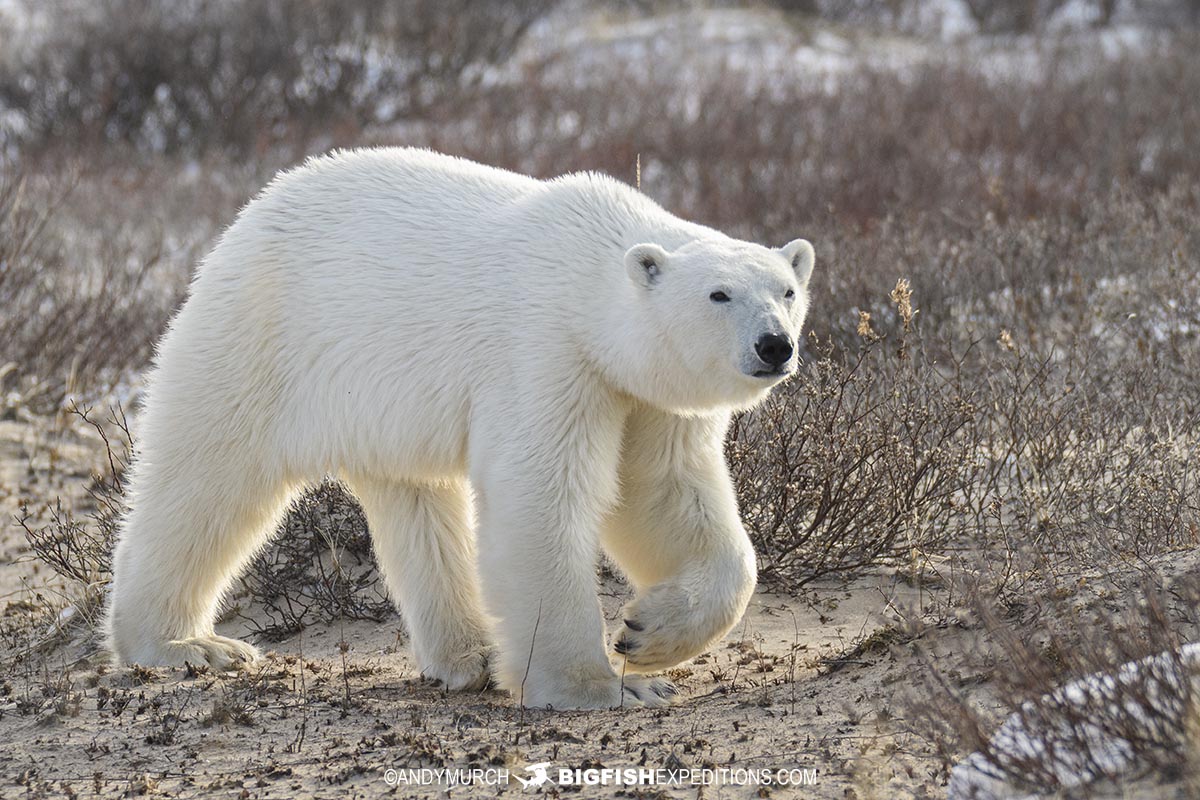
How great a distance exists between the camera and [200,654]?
11.9ft

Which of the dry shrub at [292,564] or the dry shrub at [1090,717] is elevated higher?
the dry shrub at [1090,717]

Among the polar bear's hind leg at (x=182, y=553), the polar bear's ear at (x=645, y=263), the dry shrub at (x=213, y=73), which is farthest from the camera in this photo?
the dry shrub at (x=213, y=73)

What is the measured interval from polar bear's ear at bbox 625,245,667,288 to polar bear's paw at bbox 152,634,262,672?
1.52 meters

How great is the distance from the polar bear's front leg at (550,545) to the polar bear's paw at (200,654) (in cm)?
87

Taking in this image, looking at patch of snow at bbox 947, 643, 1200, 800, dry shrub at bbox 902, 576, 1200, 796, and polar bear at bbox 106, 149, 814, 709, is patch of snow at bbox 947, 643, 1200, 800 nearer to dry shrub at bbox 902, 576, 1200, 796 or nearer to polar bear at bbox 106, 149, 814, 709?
dry shrub at bbox 902, 576, 1200, 796

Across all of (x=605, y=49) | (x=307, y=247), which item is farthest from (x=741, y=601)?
(x=605, y=49)

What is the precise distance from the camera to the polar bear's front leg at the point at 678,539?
3.16 meters

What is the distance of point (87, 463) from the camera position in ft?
18.3

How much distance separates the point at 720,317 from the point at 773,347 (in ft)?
0.50

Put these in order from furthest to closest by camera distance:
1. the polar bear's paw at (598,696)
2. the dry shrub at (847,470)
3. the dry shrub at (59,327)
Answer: the dry shrub at (59,327) → the dry shrub at (847,470) → the polar bear's paw at (598,696)

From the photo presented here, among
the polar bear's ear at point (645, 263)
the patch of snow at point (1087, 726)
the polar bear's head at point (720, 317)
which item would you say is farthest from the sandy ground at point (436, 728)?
the polar bear's ear at point (645, 263)

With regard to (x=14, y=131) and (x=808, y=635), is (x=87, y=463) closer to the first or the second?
(x=808, y=635)

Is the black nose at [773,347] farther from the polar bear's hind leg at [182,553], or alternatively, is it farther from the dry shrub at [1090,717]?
the polar bear's hind leg at [182,553]

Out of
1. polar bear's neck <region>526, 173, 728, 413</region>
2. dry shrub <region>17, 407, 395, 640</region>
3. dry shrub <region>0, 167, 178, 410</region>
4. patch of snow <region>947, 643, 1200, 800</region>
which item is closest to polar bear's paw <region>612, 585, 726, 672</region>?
polar bear's neck <region>526, 173, 728, 413</region>
